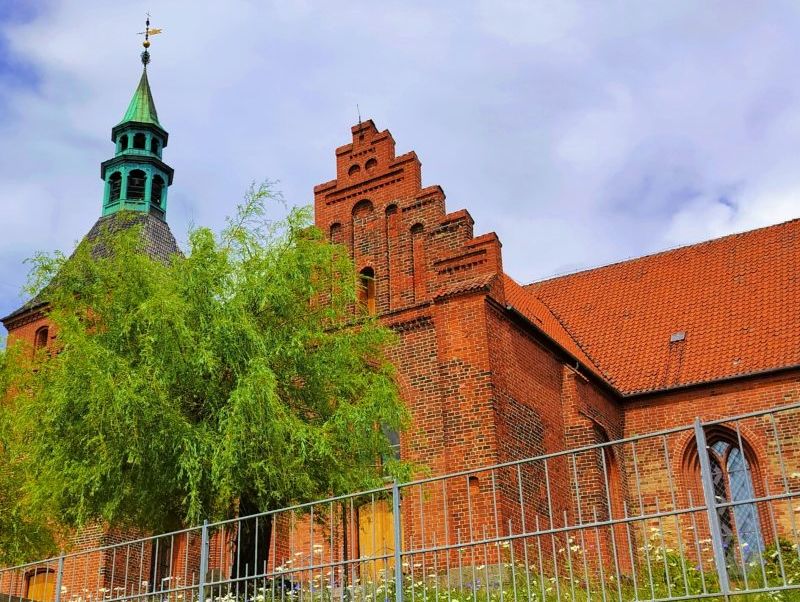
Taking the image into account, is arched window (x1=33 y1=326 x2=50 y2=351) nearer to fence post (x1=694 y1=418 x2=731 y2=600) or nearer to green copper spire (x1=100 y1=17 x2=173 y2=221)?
green copper spire (x1=100 y1=17 x2=173 y2=221)

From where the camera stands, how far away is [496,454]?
15.2 meters

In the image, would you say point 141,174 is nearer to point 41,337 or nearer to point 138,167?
point 138,167

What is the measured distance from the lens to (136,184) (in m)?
30.3

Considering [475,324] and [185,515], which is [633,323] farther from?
[185,515]

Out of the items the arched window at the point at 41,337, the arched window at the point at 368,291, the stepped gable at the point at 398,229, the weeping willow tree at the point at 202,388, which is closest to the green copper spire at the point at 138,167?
the arched window at the point at 41,337

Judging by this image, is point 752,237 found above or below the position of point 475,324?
above

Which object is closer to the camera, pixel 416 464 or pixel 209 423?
pixel 209 423

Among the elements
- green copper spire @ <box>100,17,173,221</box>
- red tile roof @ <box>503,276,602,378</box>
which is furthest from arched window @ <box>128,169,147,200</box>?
red tile roof @ <box>503,276,602,378</box>

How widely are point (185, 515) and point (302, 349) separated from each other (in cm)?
278

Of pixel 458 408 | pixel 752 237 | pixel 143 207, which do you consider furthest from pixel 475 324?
pixel 143 207

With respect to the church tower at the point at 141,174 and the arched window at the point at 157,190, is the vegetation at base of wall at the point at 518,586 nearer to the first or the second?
the church tower at the point at 141,174

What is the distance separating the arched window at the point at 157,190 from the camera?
3047cm

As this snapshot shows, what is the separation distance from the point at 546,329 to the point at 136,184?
51.2 feet

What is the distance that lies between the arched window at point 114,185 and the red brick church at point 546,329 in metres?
6.06
